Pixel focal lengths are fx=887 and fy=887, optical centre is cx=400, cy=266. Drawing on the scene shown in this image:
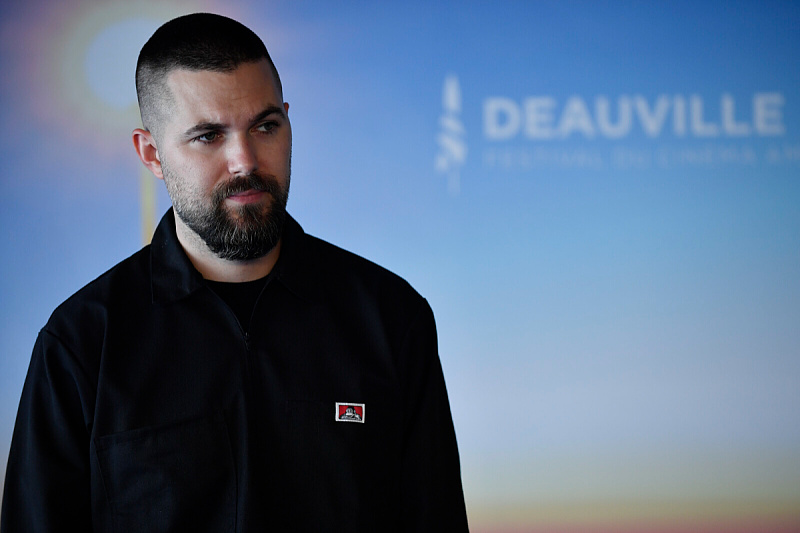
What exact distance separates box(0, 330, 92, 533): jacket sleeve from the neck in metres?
0.27

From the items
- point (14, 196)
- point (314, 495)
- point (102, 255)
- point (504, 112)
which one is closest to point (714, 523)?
point (504, 112)

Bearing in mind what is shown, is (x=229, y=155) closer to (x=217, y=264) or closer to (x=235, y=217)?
(x=235, y=217)

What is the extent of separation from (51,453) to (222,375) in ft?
0.97

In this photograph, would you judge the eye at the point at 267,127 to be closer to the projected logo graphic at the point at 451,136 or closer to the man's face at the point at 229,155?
the man's face at the point at 229,155

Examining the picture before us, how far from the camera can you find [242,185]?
1456 millimetres

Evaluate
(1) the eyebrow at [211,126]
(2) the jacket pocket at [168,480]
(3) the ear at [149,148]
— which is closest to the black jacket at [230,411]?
(2) the jacket pocket at [168,480]

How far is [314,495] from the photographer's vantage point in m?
1.48

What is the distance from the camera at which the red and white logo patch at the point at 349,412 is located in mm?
1510

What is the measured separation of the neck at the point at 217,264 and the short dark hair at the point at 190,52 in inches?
8.1

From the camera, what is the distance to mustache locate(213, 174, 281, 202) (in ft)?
4.76

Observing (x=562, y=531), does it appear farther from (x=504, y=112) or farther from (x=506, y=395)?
(x=504, y=112)

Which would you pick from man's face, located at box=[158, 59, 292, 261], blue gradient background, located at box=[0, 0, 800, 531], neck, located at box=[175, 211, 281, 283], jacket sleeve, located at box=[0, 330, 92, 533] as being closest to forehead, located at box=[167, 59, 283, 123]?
man's face, located at box=[158, 59, 292, 261]

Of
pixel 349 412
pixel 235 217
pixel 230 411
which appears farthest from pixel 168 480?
pixel 235 217

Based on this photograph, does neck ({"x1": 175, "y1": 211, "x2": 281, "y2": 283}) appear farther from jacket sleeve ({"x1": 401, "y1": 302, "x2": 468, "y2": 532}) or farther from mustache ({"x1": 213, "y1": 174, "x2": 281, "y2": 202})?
jacket sleeve ({"x1": 401, "y1": 302, "x2": 468, "y2": 532})
